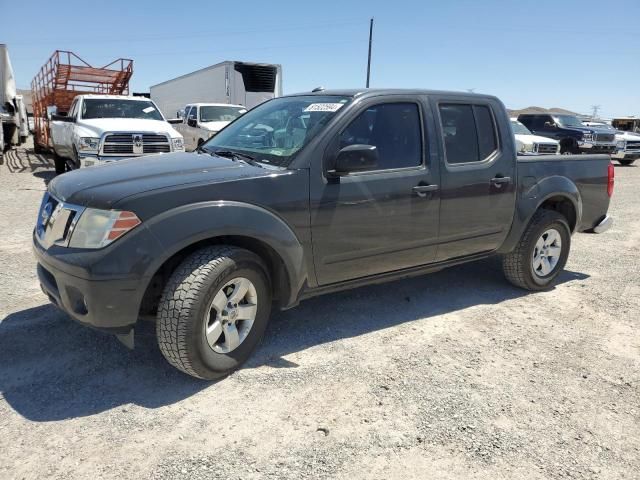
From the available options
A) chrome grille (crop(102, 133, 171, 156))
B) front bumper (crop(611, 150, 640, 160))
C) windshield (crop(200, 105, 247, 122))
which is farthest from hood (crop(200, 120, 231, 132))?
front bumper (crop(611, 150, 640, 160))

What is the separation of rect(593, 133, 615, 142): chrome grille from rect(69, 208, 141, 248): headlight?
1868 cm

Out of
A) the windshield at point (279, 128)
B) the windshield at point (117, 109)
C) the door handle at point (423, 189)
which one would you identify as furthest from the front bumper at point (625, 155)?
the windshield at point (279, 128)

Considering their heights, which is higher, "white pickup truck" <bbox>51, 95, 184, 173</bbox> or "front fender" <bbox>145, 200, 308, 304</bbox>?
"white pickup truck" <bbox>51, 95, 184, 173</bbox>

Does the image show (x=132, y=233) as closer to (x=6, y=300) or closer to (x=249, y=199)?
(x=249, y=199)

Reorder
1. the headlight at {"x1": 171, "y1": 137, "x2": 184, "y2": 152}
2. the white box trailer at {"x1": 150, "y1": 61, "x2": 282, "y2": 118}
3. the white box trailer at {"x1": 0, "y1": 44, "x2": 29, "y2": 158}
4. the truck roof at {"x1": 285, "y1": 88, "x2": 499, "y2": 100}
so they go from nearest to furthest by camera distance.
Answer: the truck roof at {"x1": 285, "y1": 88, "x2": 499, "y2": 100} < the headlight at {"x1": 171, "y1": 137, "x2": 184, "y2": 152} < the white box trailer at {"x1": 0, "y1": 44, "x2": 29, "y2": 158} < the white box trailer at {"x1": 150, "y1": 61, "x2": 282, "y2": 118}

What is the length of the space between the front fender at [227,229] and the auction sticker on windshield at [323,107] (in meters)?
0.96

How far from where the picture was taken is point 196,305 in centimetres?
286

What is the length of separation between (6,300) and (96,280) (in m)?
2.09

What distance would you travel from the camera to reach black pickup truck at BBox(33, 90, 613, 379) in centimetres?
279

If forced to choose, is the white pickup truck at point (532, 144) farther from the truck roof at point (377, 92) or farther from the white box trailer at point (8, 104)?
the white box trailer at point (8, 104)

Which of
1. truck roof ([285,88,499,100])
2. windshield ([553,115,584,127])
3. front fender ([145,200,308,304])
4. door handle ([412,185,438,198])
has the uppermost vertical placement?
windshield ([553,115,584,127])

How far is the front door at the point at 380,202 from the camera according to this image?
11.2 ft

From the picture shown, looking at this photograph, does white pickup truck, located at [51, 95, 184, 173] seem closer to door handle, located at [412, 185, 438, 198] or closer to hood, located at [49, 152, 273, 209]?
hood, located at [49, 152, 273, 209]

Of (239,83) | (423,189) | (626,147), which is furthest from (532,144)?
(423,189)
